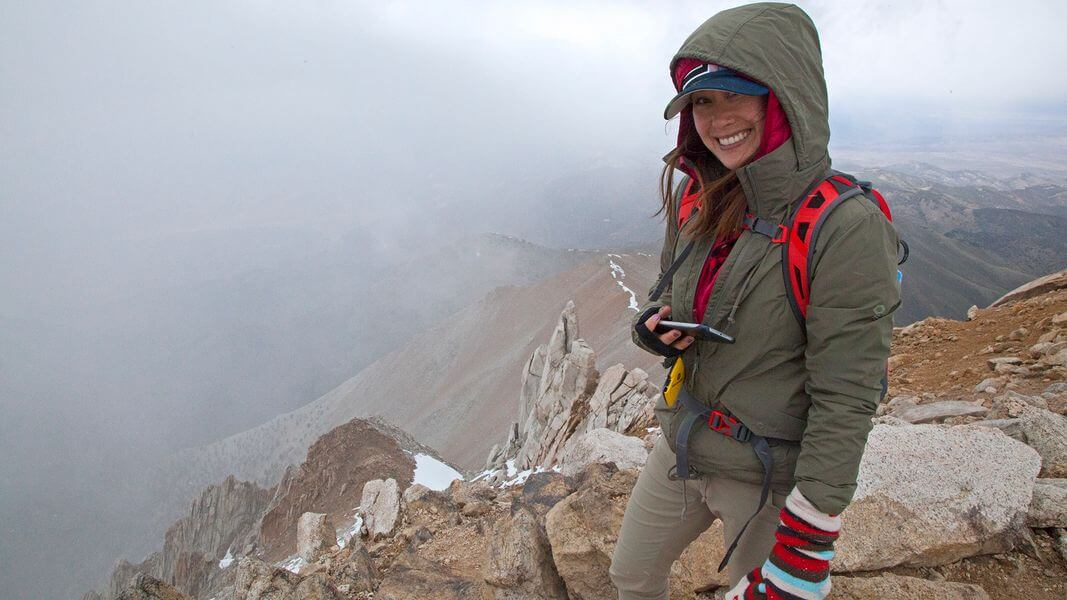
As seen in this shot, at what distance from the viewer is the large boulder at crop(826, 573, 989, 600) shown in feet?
13.6

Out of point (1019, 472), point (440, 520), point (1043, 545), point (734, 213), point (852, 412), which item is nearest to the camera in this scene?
point (852, 412)

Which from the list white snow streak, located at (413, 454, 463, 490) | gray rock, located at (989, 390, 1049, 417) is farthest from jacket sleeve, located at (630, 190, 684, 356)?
white snow streak, located at (413, 454, 463, 490)

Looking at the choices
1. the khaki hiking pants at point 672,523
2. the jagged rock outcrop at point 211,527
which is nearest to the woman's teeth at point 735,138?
the khaki hiking pants at point 672,523

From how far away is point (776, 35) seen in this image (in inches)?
96.8

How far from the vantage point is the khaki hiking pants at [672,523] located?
309cm

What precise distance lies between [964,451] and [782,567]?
486cm

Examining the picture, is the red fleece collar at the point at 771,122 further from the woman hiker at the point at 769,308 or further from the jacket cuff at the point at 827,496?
the jacket cuff at the point at 827,496

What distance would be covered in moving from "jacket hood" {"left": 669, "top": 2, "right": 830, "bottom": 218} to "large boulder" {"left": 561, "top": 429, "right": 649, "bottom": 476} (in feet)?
23.4

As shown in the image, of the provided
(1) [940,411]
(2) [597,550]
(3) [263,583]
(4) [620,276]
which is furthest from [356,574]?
(4) [620,276]

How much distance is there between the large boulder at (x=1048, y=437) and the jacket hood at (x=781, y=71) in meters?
6.21

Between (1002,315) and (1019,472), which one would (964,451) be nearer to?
(1019,472)

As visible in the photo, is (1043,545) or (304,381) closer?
(1043,545)

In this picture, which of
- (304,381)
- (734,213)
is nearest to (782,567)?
(734,213)

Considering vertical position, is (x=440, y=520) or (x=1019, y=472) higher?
(x=1019, y=472)
